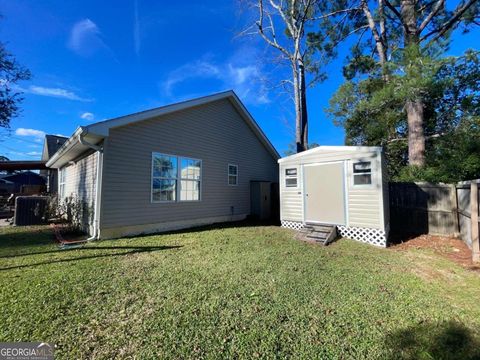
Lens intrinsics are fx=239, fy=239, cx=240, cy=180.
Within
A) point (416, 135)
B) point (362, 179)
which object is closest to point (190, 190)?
point (362, 179)

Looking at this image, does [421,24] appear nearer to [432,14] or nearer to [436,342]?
[432,14]

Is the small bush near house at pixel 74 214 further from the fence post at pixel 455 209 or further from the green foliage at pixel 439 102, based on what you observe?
the fence post at pixel 455 209

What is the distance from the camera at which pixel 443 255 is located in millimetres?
5719

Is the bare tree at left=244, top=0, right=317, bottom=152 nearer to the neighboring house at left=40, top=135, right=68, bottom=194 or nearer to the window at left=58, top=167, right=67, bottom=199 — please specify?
the window at left=58, top=167, right=67, bottom=199

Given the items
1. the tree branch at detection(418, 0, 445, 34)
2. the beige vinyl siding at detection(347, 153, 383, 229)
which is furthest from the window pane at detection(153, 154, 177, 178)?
the tree branch at detection(418, 0, 445, 34)

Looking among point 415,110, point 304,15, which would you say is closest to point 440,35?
point 415,110

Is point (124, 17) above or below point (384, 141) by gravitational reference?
above

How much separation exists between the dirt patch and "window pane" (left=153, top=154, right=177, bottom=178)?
7.19 metres

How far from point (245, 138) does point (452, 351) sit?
34.0 ft

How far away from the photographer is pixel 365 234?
6.91 meters

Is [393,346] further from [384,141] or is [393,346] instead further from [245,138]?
[384,141]

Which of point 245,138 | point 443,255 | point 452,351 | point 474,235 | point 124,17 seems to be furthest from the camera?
point 245,138

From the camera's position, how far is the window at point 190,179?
348 inches

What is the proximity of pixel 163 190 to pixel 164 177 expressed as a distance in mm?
449
